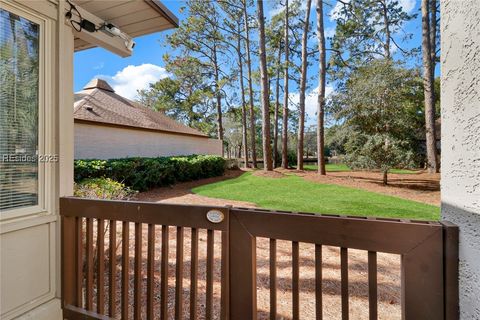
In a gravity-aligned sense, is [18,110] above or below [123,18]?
below

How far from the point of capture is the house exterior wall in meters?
1.84

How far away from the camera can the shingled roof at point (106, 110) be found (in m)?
9.62

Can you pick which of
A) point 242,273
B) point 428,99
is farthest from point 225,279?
point 428,99

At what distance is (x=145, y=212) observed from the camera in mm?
1747

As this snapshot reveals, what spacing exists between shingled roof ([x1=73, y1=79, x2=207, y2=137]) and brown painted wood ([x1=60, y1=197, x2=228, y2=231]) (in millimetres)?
7791

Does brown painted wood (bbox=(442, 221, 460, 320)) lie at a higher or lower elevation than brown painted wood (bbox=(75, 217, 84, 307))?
higher

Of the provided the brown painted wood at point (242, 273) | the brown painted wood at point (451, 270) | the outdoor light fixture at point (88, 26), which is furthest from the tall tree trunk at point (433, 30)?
the brown painted wood at point (242, 273)

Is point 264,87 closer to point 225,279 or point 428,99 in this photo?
point 428,99

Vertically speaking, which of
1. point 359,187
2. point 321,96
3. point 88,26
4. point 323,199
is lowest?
point 323,199

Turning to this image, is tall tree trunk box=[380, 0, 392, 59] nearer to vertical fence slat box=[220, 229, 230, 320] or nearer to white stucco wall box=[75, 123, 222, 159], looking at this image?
white stucco wall box=[75, 123, 222, 159]

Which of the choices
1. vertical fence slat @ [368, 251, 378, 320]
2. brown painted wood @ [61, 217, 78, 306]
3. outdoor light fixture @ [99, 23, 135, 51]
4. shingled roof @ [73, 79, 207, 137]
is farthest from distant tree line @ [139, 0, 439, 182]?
brown painted wood @ [61, 217, 78, 306]

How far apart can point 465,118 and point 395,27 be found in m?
19.0

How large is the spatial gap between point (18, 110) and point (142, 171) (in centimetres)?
648

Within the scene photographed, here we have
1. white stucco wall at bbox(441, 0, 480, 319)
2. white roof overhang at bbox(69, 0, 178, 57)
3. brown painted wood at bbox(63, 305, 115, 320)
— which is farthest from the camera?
white roof overhang at bbox(69, 0, 178, 57)
